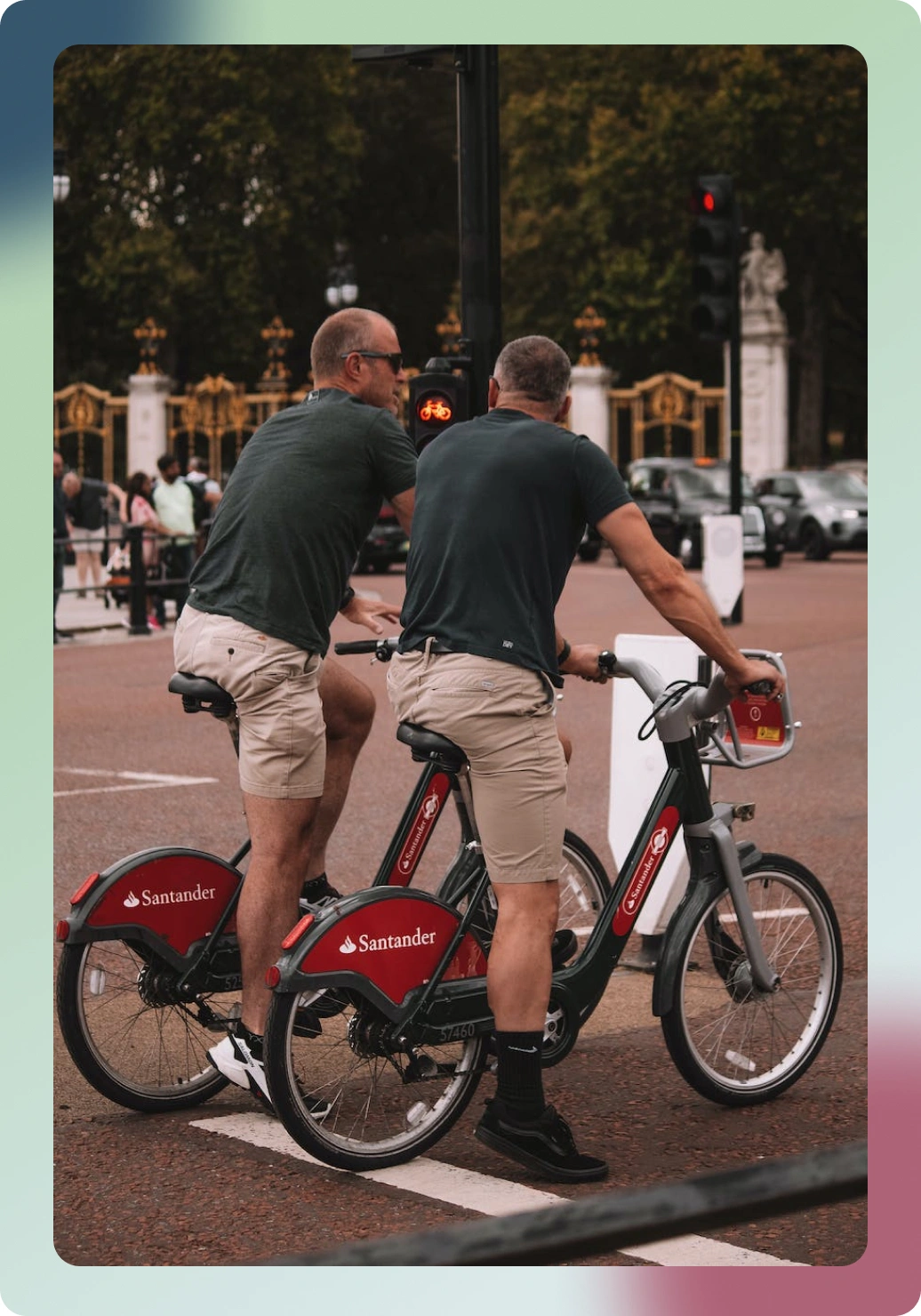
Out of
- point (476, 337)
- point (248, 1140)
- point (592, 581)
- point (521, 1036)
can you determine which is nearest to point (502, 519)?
point (521, 1036)

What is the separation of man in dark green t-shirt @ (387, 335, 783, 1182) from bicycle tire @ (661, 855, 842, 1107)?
21.0 inches

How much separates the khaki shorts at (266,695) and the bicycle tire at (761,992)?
919 mm

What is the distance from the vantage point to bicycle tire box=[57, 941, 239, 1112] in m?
4.30

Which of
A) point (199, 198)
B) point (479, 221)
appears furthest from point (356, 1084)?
point (199, 198)

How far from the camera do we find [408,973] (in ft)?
13.0

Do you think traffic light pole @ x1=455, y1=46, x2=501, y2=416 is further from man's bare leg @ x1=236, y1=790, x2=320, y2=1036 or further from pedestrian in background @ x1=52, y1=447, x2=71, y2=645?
pedestrian in background @ x1=52, y1=447, x2=71, y2=645

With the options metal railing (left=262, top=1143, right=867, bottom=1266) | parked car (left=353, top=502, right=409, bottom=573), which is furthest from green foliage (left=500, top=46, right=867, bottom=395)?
metal railing (left=262, top=1143, right=867, bottom=1266)

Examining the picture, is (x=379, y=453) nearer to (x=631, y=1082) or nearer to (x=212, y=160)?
(x=631, y=1082)

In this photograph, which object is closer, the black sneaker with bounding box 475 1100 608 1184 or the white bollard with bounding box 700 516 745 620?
the black sneaker with bounding box 475 1100 608 1184

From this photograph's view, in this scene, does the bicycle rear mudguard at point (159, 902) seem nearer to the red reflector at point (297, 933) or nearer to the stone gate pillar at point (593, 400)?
the red reflector at point (297, 933)

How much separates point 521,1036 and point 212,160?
142ft

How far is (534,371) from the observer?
396 centimetres

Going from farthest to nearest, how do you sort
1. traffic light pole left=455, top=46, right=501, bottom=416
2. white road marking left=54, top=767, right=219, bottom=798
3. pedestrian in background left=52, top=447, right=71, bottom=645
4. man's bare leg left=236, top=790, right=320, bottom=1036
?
pedestrian in background left=52, top=447, right=71, bottom=645, white road marking left=54, top=767, right=219, bottom=798, traffic light pole left=455, top=46, right=501, bottom=416, man's bare leg left=236, top=790, right=320, bottom=1036

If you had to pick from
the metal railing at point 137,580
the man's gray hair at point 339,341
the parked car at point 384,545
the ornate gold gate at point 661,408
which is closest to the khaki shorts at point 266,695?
the man's gray hair at point 339,341
